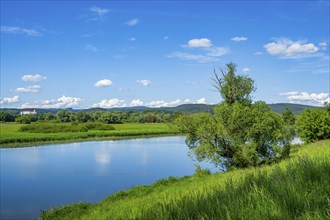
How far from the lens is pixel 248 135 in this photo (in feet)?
72.5

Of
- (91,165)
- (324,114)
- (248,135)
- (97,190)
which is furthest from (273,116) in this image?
(324,114)

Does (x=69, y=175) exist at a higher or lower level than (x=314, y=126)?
lower

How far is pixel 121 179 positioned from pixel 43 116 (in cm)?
13900

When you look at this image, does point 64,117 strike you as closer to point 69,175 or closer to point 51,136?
point 51,136

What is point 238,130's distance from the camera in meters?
22.5

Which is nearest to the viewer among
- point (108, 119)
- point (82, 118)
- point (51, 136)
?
point (51, 136)

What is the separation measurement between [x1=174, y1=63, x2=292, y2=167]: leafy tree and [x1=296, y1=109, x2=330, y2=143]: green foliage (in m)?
25.6

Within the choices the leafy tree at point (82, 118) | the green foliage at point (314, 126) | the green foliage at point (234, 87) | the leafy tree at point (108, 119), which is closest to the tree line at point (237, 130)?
the green foliage at point (234, 87)

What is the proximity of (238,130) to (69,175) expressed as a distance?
1981 cm

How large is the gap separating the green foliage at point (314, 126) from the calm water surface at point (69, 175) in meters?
16.8

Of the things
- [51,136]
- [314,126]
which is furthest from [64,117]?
[314,126]

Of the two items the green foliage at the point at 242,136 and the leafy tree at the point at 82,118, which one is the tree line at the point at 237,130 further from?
the leafy tree at the point at 82,118

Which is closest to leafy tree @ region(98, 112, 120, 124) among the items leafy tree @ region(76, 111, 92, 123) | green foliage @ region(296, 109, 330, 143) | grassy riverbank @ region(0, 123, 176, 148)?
leafy tree @ region(76, 111, 92, 123)

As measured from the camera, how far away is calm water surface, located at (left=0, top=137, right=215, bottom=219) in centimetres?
2527
